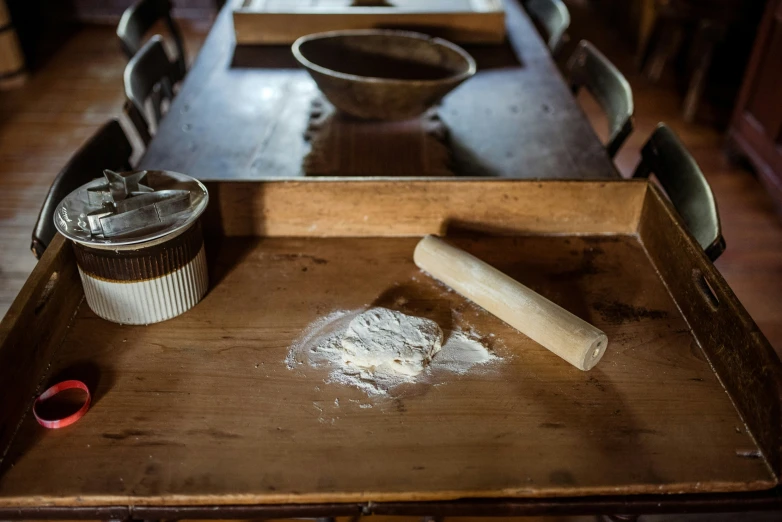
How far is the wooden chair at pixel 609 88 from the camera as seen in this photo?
149 cm

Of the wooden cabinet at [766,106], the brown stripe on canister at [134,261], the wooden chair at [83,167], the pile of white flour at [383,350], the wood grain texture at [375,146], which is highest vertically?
the brown stripe on canister at [134,261]

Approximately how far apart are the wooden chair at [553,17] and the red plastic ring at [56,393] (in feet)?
5.52

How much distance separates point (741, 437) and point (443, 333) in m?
0.38

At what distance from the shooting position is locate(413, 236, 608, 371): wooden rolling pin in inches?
34.1

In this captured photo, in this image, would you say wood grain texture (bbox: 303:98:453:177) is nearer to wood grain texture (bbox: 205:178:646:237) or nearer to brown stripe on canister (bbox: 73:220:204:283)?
wood grain texture (bbox: 205:178:646:237)

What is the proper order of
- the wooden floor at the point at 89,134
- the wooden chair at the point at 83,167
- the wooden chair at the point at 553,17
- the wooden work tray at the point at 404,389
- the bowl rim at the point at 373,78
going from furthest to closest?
1. the wooden floor at the point at 89,134
2. the wooden chair at the point at 553,17
3. the bowl rim at the point at 373,78
4. the wooden chair at the point at 83,167
5. the wooden work tray at the point at 404,389

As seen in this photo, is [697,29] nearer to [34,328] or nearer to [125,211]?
[125,211]

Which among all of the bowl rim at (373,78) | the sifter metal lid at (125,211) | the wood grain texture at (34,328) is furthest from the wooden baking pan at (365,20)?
the wood grain texture at (34,328)

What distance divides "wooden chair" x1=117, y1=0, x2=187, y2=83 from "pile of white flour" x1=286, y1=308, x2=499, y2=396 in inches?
48.2

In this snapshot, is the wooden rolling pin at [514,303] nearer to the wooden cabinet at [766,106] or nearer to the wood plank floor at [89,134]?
the wood plank floor at [89,134]

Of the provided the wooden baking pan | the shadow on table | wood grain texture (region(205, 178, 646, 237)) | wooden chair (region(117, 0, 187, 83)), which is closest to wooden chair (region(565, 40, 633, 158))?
the shadow on table

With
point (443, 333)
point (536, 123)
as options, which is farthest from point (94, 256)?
point (536, 123)

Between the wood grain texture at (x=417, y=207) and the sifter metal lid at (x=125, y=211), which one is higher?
the sifter metal lid at (x=125, y=211)

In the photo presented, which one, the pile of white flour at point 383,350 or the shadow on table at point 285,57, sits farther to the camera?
the shadow on table at point 285,57
